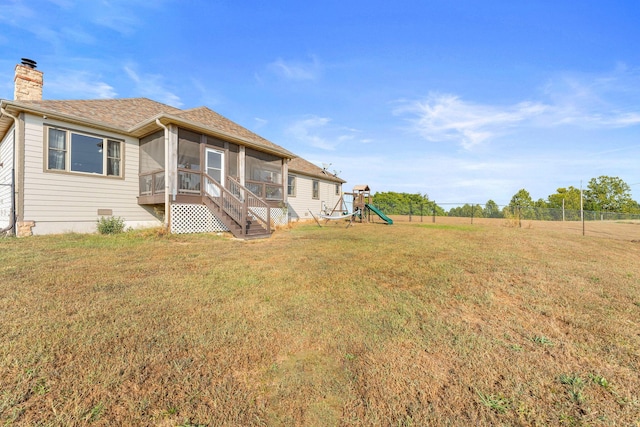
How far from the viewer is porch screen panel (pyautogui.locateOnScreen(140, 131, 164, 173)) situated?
28.9 ft

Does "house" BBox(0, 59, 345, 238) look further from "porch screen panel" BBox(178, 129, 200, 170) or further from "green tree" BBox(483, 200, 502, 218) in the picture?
"green tree" BBox(483, 200, 502, 218)

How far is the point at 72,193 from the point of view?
26.5 feet

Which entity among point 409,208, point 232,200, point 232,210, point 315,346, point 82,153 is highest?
point 82,153

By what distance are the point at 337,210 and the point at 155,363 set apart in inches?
669

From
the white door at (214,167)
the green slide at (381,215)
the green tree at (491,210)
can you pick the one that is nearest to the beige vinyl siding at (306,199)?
the green slide at (381,215)

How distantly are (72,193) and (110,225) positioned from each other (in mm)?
1421

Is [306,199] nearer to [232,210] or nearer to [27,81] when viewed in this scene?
[232,210]

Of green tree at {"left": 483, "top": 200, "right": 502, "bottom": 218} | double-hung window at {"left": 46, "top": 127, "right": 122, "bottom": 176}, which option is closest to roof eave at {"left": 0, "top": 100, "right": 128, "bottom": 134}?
double-hung window at {"left": 46, "top": 127, "right": 122, "bottom": 176}

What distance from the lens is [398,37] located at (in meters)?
9.64

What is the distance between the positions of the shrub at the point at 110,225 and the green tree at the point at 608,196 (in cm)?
6031

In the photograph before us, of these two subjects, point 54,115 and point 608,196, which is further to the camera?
Result: point 608,196

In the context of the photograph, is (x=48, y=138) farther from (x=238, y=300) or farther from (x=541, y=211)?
(x=541, y=211)

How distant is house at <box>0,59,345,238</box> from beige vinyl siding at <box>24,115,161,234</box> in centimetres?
2

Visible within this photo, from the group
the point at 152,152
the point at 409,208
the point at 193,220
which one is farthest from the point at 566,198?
the point at 152,152
